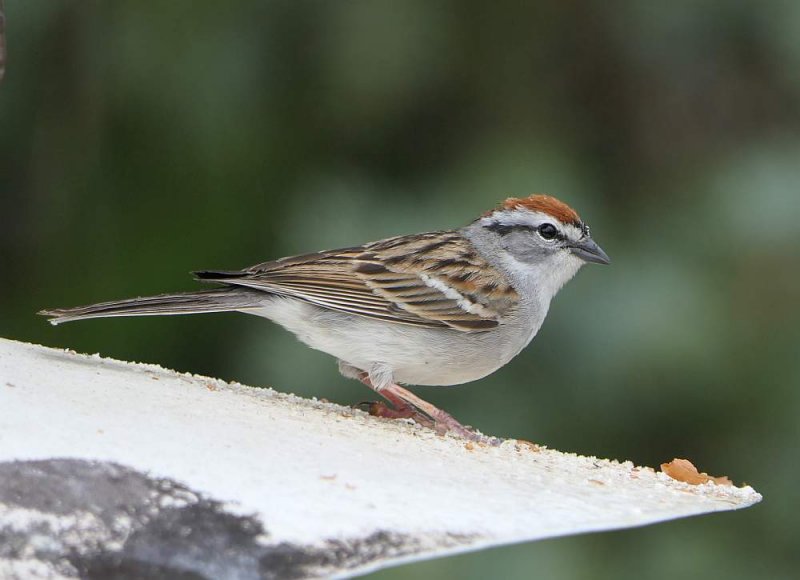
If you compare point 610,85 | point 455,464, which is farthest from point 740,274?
A: point 455,464

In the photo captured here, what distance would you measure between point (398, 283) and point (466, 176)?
31.2 inches

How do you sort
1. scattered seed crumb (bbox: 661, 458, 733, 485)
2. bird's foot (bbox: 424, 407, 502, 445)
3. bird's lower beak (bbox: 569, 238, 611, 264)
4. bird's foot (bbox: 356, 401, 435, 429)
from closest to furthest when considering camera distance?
scattered seed crumb (bbox: 661, 458, 733, 485)
bird's foot (bbox: 424, 407, 502, 445)
bird's foot (bbox: 356, 401, 435, 429)
bird's lower beak (bbox: 569, 238, 611, 264)

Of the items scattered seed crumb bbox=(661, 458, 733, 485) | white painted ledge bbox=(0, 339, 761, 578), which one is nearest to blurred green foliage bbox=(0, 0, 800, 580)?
scattered seed crumb bbox=(661, 458, 733, 485)

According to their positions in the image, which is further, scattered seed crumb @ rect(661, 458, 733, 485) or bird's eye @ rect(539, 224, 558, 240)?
bird's eye @ rect(539, 224, 558, 240)


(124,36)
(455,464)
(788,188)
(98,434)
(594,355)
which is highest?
(788,188)

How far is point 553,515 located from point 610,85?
327cm

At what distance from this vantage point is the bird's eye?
14.9 ft

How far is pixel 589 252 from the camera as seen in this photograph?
14.7 feet

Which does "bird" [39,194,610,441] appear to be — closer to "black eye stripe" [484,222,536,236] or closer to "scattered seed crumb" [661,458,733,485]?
"black eye stripe" [484,222,536,236]

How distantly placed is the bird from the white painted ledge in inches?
42.9

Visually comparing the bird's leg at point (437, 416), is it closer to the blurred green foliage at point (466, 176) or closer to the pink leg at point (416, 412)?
the pink leg at point (416, 412)

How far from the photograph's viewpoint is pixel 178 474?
7.13 feet

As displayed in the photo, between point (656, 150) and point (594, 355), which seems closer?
point (594, 355)

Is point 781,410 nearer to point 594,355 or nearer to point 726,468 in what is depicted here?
point 726,468
